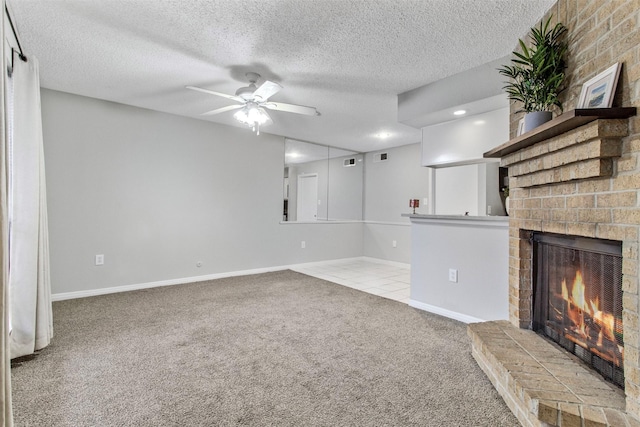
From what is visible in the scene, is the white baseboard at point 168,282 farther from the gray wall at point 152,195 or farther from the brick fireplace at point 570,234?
the brick fireplace at point 570,234

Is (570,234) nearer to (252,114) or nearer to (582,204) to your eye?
(582,204)

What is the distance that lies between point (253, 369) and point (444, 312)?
1985 millimetres

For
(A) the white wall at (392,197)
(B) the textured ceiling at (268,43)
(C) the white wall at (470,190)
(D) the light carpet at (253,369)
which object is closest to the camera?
(D) the light carpet at (253,369)

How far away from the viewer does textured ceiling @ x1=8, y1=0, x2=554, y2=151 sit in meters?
→ 2.05

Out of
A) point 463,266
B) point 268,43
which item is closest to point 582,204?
point 463,266

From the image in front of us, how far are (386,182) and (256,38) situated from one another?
4381 millimetres

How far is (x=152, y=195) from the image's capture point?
4188 millimetres

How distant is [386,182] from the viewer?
6.31 meters

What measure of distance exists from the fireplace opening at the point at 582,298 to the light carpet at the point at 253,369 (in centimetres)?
52

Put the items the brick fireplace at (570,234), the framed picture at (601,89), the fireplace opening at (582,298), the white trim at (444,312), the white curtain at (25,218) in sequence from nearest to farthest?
the brick fireplace at (570,234), the framed picture at (601,89), the fireplace opening at (582,298), the white curtain at (25,218), the white trim at (444,312)

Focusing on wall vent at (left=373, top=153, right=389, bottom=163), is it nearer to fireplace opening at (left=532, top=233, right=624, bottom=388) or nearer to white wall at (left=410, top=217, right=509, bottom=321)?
white wall at (left=410, top=217, right=509, bottom=321)

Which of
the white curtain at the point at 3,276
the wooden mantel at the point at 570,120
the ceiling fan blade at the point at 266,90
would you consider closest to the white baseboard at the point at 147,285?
the ceiling fan blade at the point at 266,90

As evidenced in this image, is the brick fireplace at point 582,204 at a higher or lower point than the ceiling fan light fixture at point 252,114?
lower

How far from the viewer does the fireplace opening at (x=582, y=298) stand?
59.2 inches
